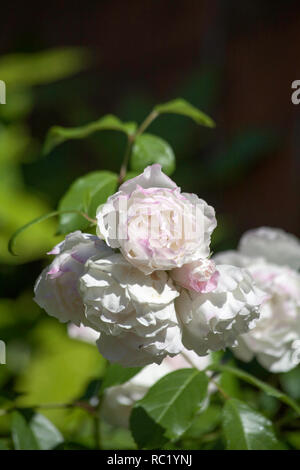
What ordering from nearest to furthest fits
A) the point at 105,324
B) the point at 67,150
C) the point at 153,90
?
the point at 105,324 → the point at 67,150 → the point at 153,90

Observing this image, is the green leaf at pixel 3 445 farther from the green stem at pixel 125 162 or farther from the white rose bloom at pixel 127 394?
the green stem at pixel 125 162

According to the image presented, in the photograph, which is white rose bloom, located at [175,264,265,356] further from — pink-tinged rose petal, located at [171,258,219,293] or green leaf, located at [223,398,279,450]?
green leaf, located at [223,398,279,450]

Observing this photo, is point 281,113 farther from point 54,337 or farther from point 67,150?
point 54,337

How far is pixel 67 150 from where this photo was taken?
2629 mm

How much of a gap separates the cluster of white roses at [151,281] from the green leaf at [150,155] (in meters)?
0.26

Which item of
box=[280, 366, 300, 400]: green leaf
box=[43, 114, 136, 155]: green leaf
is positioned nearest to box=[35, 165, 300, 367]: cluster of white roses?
box=[43, 114, 136, 155]: green leaf

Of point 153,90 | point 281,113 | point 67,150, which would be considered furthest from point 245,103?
point 67,150

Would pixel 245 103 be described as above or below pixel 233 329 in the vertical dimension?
below

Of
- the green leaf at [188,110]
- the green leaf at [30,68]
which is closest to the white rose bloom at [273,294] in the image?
the green leaf at [188,110]

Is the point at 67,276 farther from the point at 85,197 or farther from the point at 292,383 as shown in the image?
the point at 292,383

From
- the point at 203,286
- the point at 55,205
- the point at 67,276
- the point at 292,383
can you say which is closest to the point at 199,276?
the point at 203,286

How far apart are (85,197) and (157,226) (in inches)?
8.6

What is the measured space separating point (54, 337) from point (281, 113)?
160cm

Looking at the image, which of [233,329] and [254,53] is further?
[254,53]
